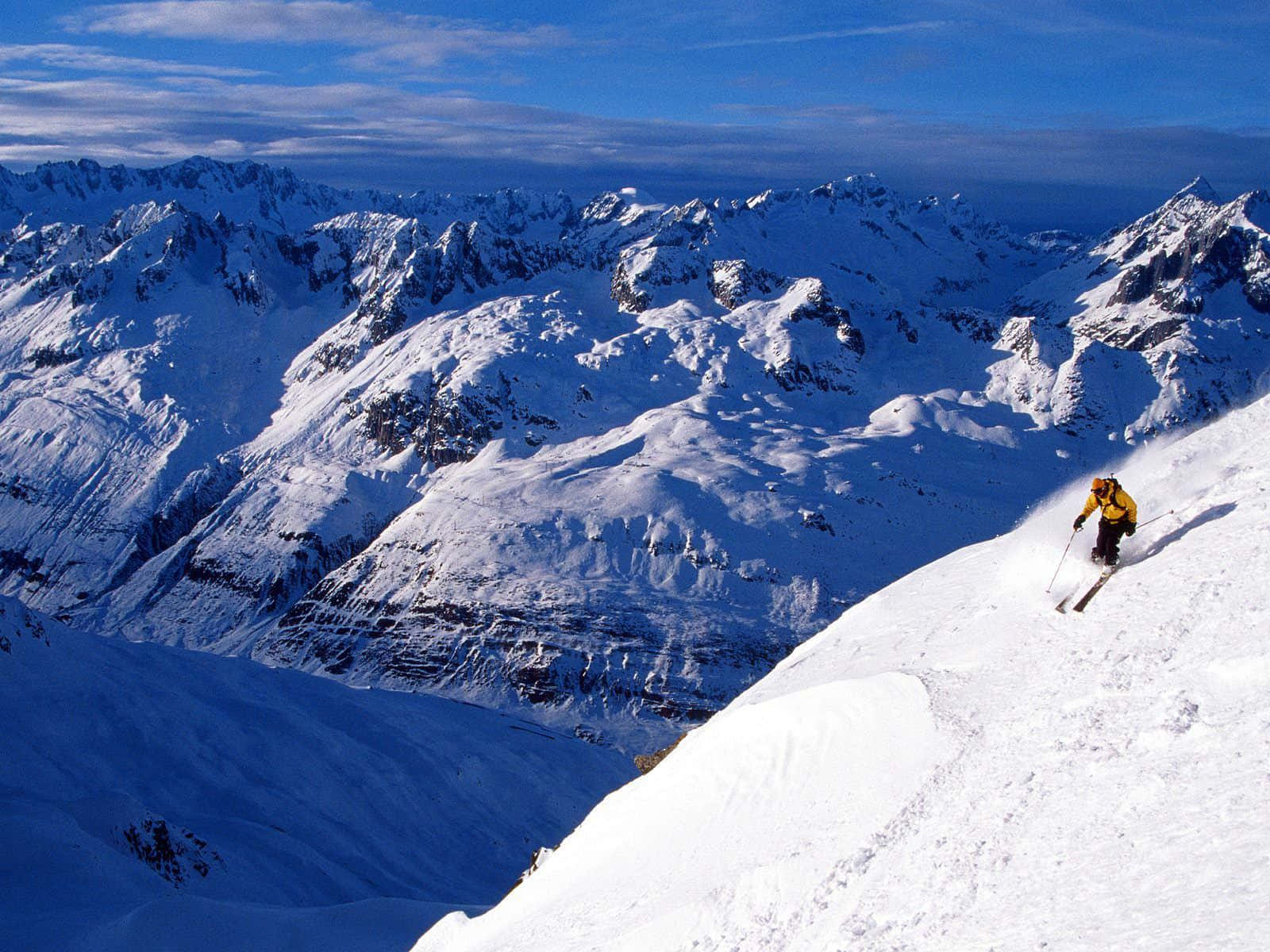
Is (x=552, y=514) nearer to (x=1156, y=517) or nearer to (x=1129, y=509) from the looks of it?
(x=1156, y=517)

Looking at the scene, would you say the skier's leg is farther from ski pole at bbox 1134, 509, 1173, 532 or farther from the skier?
ski pole at bbox 1134, 509, 1173, 532

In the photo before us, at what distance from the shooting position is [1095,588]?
13.0 meters

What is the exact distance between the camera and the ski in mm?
12812

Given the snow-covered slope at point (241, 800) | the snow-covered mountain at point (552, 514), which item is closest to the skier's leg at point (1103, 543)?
the snow-covered slope at point (241, 800)

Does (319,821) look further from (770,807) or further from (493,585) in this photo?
(493,585)

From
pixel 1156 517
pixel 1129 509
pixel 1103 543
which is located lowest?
pixel 1103 543

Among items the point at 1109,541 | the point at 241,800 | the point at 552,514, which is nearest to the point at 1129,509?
the point at 1109,541

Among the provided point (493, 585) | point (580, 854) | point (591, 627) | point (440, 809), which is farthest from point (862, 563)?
point (580, 854)

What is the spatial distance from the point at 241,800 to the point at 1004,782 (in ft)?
181

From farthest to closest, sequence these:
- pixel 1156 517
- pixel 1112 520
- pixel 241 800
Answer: pixel 241 800 < pixel 1156 517 < pixel 1112 520

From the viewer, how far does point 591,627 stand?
128 metres

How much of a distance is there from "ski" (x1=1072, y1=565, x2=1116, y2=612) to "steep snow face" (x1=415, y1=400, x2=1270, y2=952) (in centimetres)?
16

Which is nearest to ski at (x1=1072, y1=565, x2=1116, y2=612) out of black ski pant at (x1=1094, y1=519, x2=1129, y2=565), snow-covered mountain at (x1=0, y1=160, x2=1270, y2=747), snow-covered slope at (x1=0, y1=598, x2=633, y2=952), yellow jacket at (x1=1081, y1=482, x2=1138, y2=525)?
black ski pant at (x1=1094, y1=519, x2=1129, y2=565)

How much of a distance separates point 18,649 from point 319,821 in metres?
20.7
